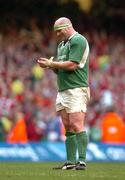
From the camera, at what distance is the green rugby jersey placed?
14.0 meters

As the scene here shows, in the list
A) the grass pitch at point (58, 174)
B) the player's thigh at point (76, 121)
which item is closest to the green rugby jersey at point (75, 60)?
the player's thigh at point (76, 121)

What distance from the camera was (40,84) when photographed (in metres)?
27.6

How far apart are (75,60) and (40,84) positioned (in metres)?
13.7

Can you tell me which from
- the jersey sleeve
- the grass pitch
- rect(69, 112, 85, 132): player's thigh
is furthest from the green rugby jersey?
the grass pitch

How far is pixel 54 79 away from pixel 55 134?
15.6 ft

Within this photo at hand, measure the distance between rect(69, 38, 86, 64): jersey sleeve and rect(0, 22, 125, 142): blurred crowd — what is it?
926cm

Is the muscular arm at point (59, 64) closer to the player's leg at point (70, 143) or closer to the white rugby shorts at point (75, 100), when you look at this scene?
the white rugby shorts at point (75, 100)

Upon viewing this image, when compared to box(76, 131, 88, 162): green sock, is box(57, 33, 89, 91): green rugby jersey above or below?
above

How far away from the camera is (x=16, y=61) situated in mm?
28438

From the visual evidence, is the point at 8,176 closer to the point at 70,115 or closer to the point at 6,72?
the point at 70,115

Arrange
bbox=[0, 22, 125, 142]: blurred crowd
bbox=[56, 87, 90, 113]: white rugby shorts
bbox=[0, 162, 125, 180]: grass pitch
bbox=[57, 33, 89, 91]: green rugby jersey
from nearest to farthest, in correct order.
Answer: bbox=[0, 162, 125, 180]: grass pitch < bbox=[57, 33, 89, 91]: green rugby jersey < bbox=[56, 87, 90, 113]: white rugby shorts < bbox=[0, 22, 125, 142]: blurred crowd

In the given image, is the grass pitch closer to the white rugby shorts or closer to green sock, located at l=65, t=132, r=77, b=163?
green sock, located at l=65, t=132, r=77, b=163

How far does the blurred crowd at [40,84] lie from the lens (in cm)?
2383

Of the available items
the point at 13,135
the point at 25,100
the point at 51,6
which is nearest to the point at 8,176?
the point at 13,135
